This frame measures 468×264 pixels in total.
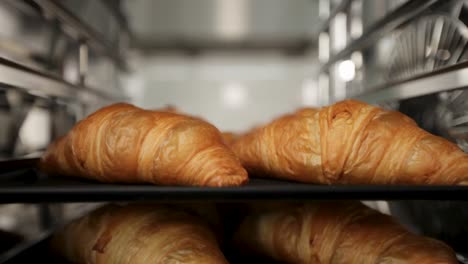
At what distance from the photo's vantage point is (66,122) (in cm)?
155

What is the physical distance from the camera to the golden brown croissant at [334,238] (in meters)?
0.87

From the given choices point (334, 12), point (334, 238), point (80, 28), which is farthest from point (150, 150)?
point (334, 12)

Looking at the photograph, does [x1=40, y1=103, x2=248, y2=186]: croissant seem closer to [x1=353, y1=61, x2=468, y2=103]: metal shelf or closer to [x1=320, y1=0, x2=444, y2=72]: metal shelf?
[x1=353, y1=61, x2=468, y2=103]: metal shelf

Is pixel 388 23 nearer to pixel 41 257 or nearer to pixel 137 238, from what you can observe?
pixel 137 238

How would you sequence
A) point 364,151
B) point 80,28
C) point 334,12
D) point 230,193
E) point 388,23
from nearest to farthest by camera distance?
point 230,193
point 364,151
point 388,23
point 80,28
point 334,12

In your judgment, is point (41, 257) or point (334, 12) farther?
point (334, 12)

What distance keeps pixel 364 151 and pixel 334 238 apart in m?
0.19

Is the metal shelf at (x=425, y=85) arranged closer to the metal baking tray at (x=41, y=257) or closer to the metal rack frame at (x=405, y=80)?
the metal rack frame at (x=405, y=80)

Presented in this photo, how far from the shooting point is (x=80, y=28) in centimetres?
161

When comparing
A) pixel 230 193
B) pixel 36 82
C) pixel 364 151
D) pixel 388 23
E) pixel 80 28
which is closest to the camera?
pixel 230 193

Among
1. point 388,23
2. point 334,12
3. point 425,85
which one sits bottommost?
point 425,85

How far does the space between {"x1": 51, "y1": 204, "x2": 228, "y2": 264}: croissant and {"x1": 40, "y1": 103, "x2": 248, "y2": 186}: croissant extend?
3.8 inches

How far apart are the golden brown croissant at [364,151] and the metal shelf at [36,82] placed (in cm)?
64

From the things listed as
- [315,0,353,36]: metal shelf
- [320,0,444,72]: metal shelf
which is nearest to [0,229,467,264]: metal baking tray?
[320,0,444,72]: metal shelf
